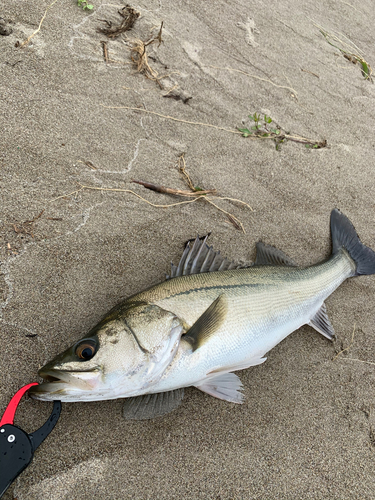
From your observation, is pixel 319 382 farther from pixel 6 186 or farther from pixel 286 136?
pixel 6 186

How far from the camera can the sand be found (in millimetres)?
2119

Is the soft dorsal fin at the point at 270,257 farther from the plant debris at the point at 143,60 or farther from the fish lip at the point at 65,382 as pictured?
the plant debris at the point at 143,60

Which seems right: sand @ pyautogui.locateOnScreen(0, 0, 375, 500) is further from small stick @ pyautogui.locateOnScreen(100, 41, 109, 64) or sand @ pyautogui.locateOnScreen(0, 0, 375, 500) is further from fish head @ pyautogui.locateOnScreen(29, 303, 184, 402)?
fish head @ pyautogui.locateOnScreen(29, 303, 184, 402)

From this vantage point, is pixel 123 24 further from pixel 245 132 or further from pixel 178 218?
pixel 178 218

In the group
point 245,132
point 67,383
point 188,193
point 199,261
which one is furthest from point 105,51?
point 67,383

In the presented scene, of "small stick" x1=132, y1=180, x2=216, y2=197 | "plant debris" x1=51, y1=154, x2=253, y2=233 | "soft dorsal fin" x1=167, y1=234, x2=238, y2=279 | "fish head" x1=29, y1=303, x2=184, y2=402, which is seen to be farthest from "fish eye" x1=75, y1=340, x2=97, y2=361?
"small stick" x1=132, y1=180, x2=216, y2=197

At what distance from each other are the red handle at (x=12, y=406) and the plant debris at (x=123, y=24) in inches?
129

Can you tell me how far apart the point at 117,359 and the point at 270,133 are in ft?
9.15

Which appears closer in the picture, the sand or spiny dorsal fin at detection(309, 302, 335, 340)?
the sand

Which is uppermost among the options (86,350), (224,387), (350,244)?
(350,244)

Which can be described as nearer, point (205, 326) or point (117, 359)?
point (117, 359)

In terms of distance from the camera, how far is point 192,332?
2.10m

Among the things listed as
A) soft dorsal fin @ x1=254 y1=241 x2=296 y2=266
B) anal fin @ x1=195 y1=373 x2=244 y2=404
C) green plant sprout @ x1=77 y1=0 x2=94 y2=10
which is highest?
green plant sprout @ x1=77 y1=0 x2=94 y2=10

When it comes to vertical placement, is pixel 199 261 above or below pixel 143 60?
below
